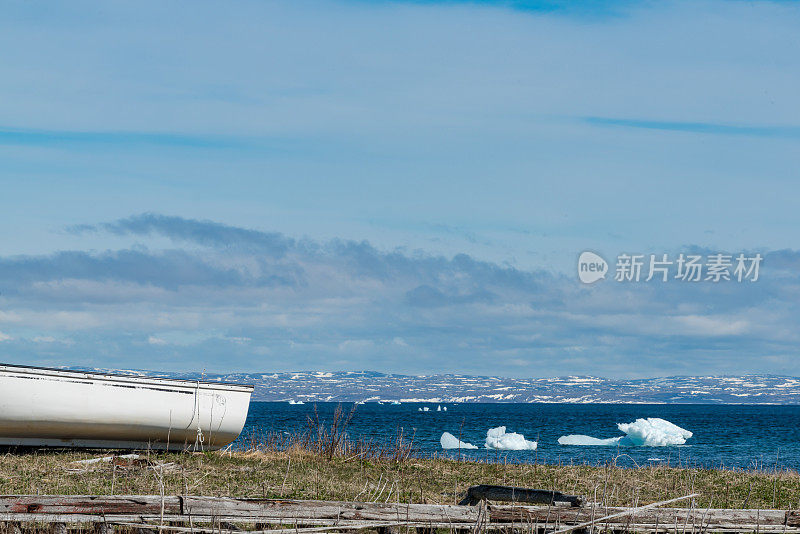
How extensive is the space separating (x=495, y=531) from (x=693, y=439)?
65.6 metres

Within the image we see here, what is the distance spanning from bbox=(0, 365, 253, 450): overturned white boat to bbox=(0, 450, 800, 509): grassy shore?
22.7 inches

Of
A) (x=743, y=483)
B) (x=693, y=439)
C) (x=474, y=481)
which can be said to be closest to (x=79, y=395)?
(x=474, y=481)

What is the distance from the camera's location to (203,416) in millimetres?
22656

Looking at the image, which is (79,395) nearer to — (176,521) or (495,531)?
(176,521)

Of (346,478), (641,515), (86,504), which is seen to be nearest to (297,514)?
(86,504)

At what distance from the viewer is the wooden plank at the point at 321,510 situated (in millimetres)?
10453

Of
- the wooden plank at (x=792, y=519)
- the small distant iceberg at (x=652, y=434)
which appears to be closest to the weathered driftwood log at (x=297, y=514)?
the wooden plank at (x=792, y=519)

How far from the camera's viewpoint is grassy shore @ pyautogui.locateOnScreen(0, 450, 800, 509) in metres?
15.3

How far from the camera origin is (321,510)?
10641 millimetres

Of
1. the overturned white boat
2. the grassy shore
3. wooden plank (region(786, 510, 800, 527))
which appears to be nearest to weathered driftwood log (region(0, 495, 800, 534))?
wooden plank (region(786, 510, 800, 527))

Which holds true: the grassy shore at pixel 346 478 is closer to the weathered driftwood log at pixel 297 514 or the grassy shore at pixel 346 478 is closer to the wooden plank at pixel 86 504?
the weathered driftwood log at pixel 297 514

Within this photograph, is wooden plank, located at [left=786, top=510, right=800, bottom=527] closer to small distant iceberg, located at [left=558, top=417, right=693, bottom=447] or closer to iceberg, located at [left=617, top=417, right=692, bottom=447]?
small distant iceberg, located at [left=558, top=417, right=693, bottom=447]

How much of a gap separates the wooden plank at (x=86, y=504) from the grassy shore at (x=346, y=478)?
2542 millimetres

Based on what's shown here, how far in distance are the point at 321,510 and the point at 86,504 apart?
2.62 metres
